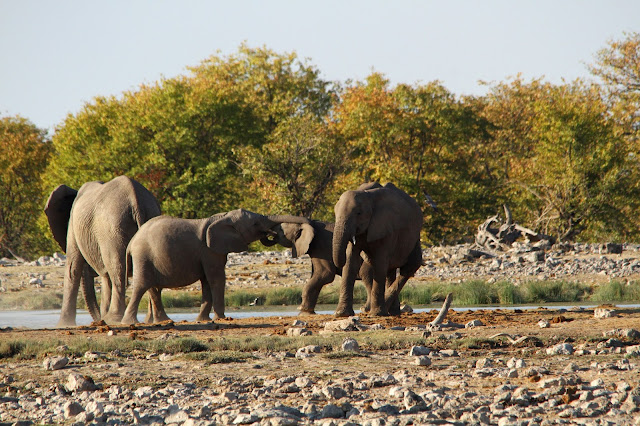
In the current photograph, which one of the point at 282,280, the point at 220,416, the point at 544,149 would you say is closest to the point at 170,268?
the point at 220,416

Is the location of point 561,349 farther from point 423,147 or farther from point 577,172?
point 423,147

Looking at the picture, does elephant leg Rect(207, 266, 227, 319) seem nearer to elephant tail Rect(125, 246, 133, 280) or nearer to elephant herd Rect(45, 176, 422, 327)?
elephant herd Rect(45, 176, 422, 327)

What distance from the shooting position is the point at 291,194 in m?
42.5

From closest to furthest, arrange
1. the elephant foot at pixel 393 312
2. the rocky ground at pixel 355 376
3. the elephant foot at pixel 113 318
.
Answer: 1. the rocky ground at pixel 355 376
2. the elephant foot at pixel 113 318
3. the elephant foot at pixel 393 312

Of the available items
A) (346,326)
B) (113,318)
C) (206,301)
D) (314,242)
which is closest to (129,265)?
(113,318)

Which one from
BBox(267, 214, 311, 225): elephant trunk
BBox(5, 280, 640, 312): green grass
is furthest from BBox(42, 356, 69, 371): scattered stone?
BBox(5, 280, 640, 312): green grass

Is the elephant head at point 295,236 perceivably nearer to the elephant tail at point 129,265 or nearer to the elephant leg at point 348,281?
the elephant leg at point 348,281

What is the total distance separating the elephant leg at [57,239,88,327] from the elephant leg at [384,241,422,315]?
6065 mm

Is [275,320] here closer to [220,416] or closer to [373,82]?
[220,416]

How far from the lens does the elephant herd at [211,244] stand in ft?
53.3

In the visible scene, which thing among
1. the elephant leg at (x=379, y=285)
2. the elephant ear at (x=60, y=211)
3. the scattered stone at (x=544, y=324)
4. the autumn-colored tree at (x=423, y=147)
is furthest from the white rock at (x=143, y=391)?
the autumn-colored tree at (x=423, y=147)

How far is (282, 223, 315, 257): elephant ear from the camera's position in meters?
17.2

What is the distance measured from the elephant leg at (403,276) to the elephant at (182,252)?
2898 mm

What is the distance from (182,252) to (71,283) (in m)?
3.32
